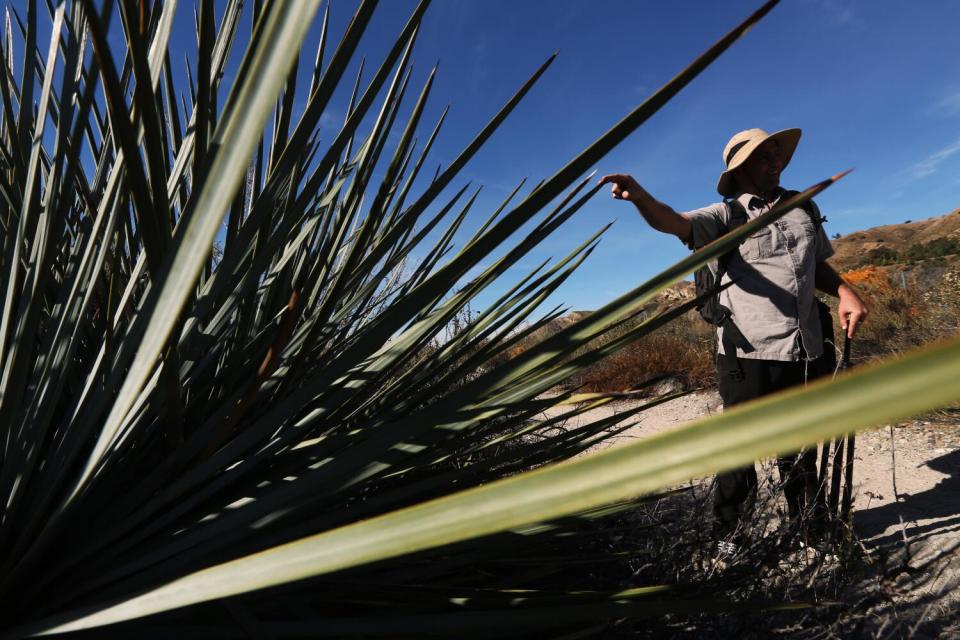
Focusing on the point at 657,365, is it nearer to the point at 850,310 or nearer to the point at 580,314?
the point at 850,310

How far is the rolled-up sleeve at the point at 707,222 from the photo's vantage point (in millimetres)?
1568

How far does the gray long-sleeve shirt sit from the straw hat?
196 millimetres

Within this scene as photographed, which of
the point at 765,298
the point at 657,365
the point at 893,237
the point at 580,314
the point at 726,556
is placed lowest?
the point at 726,556

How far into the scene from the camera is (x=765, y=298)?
1661 mm

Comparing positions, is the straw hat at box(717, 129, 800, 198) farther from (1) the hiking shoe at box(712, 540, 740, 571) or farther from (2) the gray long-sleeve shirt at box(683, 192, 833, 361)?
(1) the hiking shoe at box(712, 540, 740, 571)

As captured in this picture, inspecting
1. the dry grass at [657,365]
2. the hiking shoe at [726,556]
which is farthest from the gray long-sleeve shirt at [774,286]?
the dry grass at [657,365]

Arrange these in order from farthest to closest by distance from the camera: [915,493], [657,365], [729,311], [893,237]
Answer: [893,237], [657,365], [915,493], [729,311]

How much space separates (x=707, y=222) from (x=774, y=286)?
314 millimetres

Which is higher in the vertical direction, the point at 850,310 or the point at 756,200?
the point at 756,200

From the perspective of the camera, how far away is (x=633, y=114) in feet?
1.32

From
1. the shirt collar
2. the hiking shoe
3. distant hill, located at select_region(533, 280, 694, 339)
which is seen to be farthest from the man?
distant hill, located at select_region(533, 280, 694, 339)

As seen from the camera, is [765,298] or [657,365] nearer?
[765,298]

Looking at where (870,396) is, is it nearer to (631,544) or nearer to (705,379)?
(631,544)

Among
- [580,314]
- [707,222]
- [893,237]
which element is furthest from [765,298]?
[893,237]
